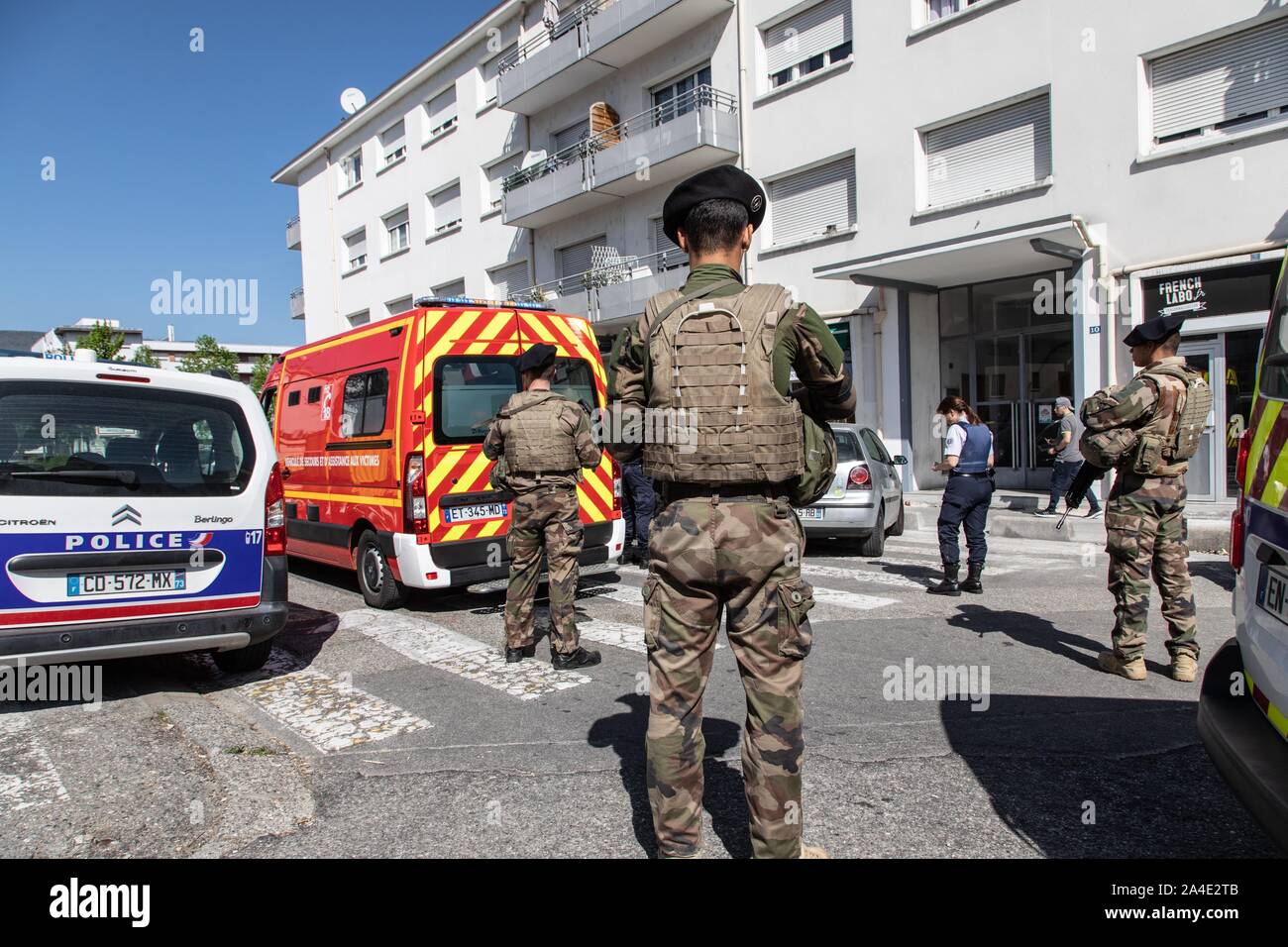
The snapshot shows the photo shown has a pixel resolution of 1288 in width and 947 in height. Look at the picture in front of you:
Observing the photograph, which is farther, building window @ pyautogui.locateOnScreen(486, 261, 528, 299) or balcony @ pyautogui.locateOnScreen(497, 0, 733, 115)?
building window @ pyautogui.locateOnScreen(486, 261, 528, 299)

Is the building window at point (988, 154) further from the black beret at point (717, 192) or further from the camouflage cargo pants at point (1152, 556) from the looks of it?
the black beret at point (717, 192)

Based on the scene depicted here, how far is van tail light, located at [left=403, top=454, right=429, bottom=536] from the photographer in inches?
258

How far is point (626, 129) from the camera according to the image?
21.7 metres

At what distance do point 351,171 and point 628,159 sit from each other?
57.7ft

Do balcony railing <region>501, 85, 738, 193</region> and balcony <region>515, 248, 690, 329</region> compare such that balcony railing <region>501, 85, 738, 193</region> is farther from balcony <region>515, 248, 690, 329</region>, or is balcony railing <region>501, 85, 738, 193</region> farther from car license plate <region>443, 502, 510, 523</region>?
car license plate <region>443, 502, 510, 523</region>

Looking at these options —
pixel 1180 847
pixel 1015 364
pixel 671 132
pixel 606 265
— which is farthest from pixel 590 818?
pixel 606 265

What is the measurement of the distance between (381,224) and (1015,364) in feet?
76.6

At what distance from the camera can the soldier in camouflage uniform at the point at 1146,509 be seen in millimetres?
4656

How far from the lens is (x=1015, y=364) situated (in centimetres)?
1588

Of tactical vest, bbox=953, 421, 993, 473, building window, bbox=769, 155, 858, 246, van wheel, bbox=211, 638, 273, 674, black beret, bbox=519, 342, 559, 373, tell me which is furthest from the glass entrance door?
van wheel, bbox=211, 638, 273, 674

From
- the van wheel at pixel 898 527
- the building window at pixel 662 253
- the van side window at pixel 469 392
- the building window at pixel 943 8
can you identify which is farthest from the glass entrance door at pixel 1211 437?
the building window at pixel 662 253

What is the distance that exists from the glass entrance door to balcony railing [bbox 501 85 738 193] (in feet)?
34.9

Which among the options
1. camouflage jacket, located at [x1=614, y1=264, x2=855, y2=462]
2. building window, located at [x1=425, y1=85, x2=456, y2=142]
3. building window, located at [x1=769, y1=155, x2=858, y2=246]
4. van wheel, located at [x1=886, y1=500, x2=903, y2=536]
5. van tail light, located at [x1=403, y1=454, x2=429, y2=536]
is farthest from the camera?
building window, located at [x1=425, y1=85, x2=456, y2=142]
